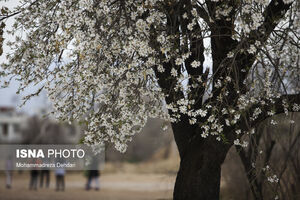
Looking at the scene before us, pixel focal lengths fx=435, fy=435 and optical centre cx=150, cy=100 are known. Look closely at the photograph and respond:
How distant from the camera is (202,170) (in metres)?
5.73

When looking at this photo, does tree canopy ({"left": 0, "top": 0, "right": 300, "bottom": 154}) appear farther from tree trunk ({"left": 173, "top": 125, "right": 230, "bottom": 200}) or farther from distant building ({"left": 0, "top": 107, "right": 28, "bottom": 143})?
distant building ({"left": 0, "top": 107, "right": 28, "bottom": 143})

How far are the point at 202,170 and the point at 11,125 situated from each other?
2620 centimetres

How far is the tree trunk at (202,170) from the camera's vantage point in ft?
18.6

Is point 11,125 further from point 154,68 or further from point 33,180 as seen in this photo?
point 154,68

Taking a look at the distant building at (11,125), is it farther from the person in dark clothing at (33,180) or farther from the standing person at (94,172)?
the person in dark clothing at (33,180)

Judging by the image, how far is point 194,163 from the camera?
576cm

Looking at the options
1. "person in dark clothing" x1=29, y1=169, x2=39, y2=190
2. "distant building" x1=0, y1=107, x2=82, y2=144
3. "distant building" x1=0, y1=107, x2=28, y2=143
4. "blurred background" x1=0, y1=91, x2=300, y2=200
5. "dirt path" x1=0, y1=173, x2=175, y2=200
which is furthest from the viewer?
"distant building" x1=0, y1=107, x2=28, y2=143

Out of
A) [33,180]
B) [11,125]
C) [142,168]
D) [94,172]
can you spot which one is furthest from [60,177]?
[11,125]

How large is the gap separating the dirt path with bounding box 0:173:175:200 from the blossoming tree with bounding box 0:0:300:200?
19.7 ft

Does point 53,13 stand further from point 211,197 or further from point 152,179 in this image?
point 152,179

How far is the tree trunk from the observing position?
5664 mm

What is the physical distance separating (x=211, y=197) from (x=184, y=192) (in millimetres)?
367

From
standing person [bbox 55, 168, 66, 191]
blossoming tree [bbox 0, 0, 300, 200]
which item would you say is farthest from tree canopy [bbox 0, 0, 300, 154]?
standing person [bbox 55, 168, 66, 191]

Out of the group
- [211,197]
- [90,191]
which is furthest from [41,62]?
[90,191]
